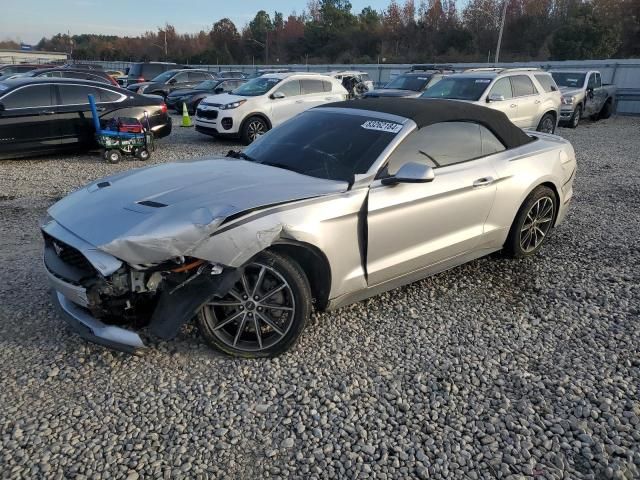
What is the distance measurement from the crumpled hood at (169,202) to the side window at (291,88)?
8.85 metres

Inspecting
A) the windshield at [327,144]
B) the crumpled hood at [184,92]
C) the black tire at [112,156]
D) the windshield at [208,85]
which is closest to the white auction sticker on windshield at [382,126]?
Result: the windshield at [327,144]

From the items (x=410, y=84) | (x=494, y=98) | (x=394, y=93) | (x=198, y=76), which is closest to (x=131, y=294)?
(x=494, y=98)

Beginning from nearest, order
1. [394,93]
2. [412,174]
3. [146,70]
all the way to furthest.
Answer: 1. [412,174]
2. [394,93]
3. [146,70]

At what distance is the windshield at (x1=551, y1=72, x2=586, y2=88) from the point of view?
16.9 metres

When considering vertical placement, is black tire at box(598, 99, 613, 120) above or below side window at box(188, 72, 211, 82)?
below

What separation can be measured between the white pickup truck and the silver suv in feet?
12.0

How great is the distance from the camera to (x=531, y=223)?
4.82 m

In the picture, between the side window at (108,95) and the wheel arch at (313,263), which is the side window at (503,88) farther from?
the wheel arch at (313,263)

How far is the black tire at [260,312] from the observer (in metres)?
3.09

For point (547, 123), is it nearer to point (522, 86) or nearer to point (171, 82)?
point (522, 86)

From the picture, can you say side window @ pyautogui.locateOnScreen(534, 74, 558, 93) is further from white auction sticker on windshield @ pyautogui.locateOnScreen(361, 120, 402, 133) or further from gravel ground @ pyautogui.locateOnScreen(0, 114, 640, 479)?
Answer: white auction sticker on windshield @ pyautogui.locateOnScreen(361, 120, 402, 133)

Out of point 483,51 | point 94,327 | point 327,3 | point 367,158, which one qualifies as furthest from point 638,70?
point 327,3

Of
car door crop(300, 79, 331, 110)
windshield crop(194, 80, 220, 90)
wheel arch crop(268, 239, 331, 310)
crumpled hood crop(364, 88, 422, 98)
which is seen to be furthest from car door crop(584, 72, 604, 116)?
wheel arch crop(268, 239, 331, 310)

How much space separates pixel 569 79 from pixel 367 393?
17.8 m
